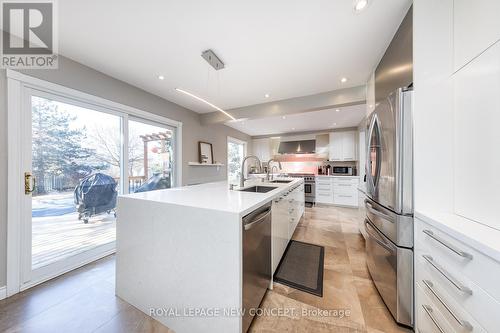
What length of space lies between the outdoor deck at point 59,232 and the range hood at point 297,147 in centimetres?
528

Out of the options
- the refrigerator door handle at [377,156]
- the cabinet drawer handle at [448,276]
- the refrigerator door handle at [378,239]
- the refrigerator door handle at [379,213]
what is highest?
the refrigerator door handle at [377,156]

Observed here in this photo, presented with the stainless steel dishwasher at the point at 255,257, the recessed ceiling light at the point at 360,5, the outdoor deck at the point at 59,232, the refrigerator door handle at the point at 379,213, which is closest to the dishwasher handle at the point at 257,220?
the stainless steel dishwasher at the point at 255,257

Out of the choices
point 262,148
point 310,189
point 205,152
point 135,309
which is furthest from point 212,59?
point 262,148

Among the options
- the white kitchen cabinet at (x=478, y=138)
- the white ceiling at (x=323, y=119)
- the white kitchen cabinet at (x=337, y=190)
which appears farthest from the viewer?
the white kitchen cabinet at (x=337, y=190)

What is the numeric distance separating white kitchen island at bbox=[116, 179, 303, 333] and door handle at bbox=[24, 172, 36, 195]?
1.08 m

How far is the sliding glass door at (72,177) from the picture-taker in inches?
71.7

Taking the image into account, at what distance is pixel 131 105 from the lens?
2.72 meters

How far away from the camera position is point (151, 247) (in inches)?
54.2

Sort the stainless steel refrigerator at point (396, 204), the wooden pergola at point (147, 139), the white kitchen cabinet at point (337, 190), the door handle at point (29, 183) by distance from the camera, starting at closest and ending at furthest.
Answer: the stainless steel refrigerator at point (396, 204) → the door handle at point (29, 183) → the wooden pergola at point (147, 139) → the white kitchen cabinet at point (337, 190)

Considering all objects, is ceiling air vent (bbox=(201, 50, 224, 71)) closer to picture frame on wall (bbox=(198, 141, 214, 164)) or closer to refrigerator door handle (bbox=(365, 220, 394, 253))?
picture frame on wall (bbox=(198, 141, 214, 164))

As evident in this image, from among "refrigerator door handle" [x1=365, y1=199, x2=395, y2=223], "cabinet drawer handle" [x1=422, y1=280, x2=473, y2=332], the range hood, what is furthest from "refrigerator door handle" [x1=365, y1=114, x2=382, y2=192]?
the range hood

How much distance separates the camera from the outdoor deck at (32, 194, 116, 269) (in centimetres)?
189

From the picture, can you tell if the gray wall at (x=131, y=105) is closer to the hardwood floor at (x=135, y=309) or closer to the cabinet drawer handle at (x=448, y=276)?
the hardwood floor at (x=135, y=309)

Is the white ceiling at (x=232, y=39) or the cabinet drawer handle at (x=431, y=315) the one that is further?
the white ceiling at (x=232, y=39)
